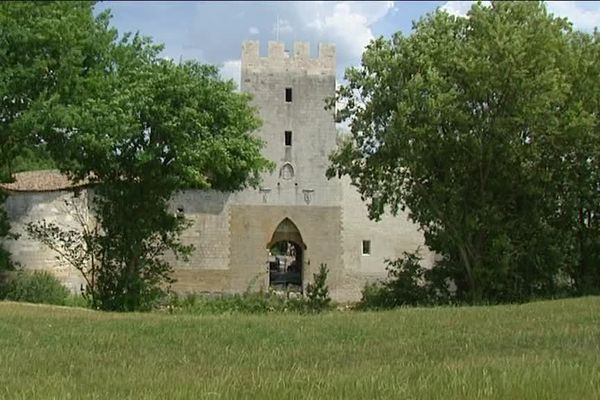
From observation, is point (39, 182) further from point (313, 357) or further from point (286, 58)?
point (313, 357)

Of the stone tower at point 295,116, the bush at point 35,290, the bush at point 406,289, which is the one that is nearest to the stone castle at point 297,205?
the stone tower at point 295,116

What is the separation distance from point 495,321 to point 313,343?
14.0ft

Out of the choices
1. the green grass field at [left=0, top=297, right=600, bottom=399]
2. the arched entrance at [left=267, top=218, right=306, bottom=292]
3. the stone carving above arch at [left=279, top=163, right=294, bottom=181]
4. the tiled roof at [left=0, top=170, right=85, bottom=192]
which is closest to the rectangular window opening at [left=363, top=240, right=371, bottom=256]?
the arched entrance at [left=267, top=218, right=306, bottom=292]

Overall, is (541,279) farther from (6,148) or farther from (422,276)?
(6,148)

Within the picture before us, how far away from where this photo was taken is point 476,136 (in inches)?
1052

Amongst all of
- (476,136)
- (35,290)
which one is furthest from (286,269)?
(476,136)

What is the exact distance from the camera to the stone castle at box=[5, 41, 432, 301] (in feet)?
151

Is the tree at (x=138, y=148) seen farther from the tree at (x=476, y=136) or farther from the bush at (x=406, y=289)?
the bush at (x=406, y=289)

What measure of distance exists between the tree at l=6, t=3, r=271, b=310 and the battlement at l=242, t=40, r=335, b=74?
54.2 ft

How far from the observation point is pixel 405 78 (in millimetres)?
27344

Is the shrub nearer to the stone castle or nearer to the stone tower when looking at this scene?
the stone castle

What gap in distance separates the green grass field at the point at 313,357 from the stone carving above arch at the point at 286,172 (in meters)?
30.0

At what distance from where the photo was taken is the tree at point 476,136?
2589 cm

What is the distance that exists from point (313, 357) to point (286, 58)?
127 ft
